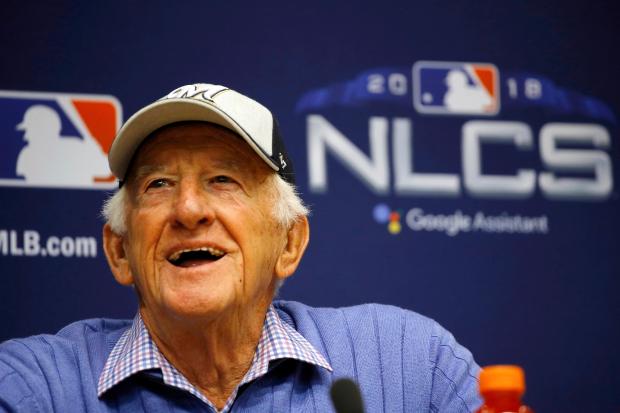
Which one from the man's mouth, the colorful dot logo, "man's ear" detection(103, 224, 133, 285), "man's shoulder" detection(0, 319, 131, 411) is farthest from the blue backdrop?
the man's mouth

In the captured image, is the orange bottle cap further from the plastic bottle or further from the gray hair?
the gray hair

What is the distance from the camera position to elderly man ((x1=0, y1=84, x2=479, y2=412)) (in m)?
1.89

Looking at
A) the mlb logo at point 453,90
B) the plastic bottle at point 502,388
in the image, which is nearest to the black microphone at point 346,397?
the plastic bottle at point 502,388

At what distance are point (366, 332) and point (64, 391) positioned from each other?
584 mm

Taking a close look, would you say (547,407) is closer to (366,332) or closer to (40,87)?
(366,332)

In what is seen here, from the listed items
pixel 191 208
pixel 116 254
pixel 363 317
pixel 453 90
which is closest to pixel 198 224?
pixel 191 208

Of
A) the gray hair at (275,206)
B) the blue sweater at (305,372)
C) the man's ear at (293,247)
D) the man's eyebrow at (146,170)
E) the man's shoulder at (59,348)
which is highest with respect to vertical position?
the man's eyebrow at (146,170)

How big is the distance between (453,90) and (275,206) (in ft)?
2.95

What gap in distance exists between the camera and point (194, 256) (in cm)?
193

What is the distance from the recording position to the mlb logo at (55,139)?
2.50 meters

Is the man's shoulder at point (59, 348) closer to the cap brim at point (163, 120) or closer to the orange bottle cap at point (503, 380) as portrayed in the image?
the cap brim at point (163, 120)

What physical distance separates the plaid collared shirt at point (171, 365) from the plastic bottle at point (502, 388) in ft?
2.34

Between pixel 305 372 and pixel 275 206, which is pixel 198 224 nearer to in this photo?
pixel 275 206

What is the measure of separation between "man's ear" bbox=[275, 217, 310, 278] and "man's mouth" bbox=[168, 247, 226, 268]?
201 mm
